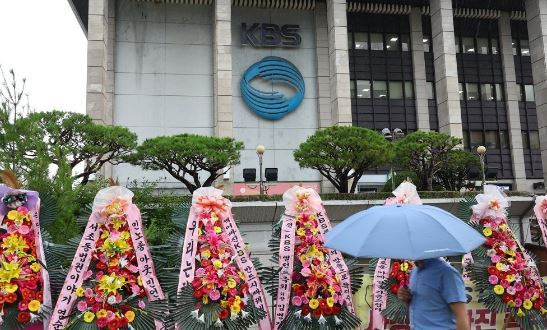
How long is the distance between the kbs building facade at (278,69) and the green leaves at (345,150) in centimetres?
651

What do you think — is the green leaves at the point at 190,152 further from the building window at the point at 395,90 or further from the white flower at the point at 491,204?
the building window at the point at 395,90

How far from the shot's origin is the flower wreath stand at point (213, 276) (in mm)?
5289

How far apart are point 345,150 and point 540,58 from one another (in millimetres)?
19027

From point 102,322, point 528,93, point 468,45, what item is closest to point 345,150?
point 102,322

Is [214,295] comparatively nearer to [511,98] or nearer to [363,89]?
[363,89]

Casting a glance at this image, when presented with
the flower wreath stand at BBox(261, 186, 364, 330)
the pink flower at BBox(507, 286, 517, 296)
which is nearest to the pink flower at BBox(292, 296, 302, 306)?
the flower wreath stand at BBox(261, 186, 364, 330)

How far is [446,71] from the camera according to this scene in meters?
29.7

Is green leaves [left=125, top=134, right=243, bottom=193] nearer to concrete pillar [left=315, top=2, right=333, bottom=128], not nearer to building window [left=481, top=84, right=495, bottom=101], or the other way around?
concrete pillar [left=315, top=2, right=333, bottom=128]

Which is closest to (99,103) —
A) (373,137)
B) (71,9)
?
(71,9)

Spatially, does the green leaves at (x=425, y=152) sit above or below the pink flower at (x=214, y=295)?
above

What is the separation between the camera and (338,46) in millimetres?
28562

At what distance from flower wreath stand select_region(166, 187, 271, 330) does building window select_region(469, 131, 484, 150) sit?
36.0 metres

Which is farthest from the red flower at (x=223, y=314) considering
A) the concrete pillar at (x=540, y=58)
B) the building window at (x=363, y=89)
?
the concrete pillar at (x=540, y=58)

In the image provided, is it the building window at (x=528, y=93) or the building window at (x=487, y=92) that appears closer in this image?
the building window at (x=487, y=92)
